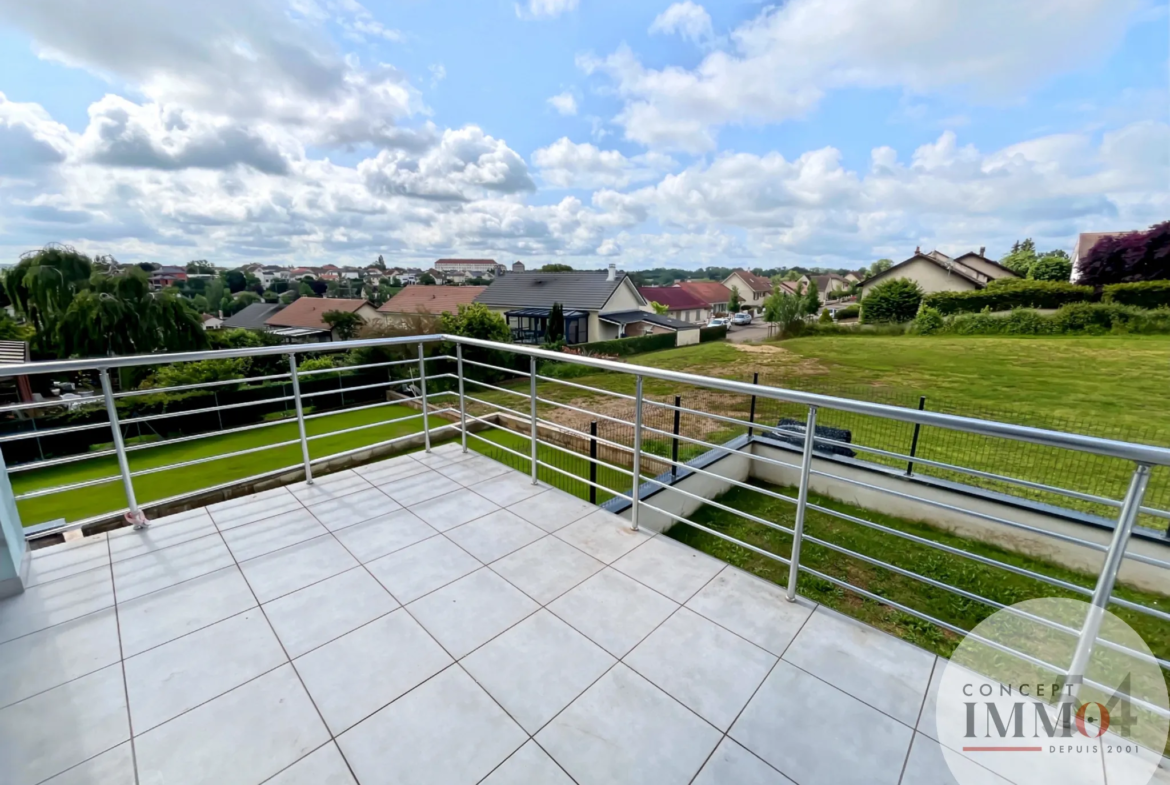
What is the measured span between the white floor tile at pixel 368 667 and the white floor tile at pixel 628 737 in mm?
540

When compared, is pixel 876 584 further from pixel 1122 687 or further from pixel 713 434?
pixel 713 434

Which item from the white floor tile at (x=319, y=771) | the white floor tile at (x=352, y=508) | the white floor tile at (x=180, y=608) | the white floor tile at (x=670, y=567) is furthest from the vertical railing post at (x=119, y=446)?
the white floor tile at (x=670, y=567)

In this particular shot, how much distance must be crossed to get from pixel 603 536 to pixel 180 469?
11109 mm

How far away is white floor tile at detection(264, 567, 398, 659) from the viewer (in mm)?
1738

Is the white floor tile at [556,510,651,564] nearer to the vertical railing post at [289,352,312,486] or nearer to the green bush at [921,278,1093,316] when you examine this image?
the vertical railing post at [289,352,312,486]

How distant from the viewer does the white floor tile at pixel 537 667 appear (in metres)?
1.45

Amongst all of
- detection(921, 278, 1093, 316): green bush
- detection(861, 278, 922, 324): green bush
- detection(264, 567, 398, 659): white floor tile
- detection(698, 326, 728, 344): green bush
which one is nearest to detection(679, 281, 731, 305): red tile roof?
detection(698, 326, 728, 344): green bush

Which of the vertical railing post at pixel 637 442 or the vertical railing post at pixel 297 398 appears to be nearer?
the vertical railing post at pixel 637 442

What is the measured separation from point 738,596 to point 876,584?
10.3 ft

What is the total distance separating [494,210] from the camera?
91.7ft

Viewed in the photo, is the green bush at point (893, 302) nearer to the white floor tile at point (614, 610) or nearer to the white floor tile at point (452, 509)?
the white floor tile at point (452, 509)

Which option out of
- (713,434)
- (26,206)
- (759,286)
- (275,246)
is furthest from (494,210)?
(759,286)

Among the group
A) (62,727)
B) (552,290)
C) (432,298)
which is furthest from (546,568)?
(432,298)

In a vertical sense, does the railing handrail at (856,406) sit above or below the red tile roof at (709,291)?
below
